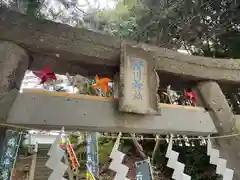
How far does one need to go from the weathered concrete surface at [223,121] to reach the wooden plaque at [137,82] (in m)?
0.59

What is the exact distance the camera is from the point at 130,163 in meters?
5.77

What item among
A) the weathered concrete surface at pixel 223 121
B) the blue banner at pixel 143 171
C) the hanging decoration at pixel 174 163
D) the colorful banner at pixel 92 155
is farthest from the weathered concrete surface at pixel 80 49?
the colorful banner at pixel 92 155

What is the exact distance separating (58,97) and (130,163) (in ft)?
14.7

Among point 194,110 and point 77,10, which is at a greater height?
point 77,10

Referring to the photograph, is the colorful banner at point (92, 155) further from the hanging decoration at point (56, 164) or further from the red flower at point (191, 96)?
the hanging decoration at point (56, 164)

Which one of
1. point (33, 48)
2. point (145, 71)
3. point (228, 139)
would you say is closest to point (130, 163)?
point (228, 139)

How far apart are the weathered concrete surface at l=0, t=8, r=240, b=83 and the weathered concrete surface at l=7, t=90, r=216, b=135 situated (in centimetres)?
28

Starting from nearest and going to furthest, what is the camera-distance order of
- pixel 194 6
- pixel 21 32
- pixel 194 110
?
pixel 21 32 → pixel 194 110 → pixel 194 6

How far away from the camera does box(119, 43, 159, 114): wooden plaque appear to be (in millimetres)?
1745

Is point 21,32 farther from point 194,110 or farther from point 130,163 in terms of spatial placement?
point 130,163

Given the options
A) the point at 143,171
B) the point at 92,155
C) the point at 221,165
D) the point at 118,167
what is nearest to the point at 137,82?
the point at 118,167

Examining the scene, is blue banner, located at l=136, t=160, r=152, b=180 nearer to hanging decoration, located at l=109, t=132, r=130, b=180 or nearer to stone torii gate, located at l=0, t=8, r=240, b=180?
stone torii gate, located at l=0, t=8, r=240, b=180

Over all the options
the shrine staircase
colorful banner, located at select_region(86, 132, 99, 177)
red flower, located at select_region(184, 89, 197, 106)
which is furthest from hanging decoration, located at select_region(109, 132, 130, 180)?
the shrine staircase

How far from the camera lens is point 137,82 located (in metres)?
1.83
